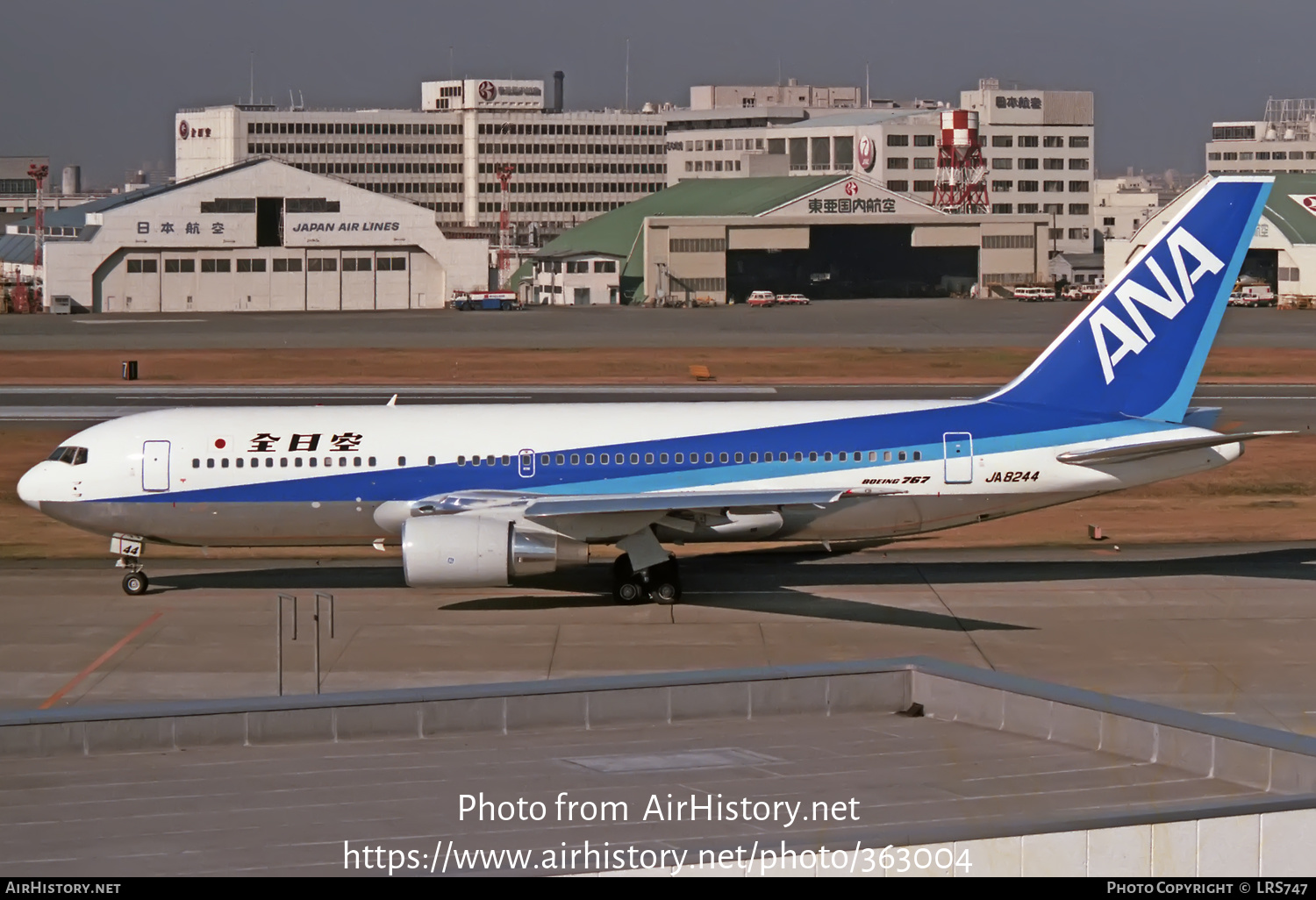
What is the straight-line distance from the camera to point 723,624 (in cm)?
3297

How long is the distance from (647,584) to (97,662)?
1136 cm

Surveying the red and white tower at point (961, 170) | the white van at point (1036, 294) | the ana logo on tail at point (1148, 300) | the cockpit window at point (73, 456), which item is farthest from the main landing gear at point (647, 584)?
the red and white tower at point (961, 170)

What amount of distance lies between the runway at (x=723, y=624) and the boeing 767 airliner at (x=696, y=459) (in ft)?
5.41

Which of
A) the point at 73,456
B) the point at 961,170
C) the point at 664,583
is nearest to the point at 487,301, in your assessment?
the point at 961,170

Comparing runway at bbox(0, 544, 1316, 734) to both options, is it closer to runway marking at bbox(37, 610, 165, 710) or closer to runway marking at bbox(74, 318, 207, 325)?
runway marking at bbox(37, 610, 165, 710)

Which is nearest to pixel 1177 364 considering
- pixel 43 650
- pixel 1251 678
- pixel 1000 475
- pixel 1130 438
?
pixel 1130 438

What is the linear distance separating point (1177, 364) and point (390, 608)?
59.8 ft

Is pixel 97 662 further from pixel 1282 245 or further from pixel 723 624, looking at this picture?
pixel 1282 245

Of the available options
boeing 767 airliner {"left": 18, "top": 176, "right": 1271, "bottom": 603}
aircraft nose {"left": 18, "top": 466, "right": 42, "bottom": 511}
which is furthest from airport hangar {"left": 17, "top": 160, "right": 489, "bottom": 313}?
boeing 767 airliner {"left": 18, "top": 176, "right": 1271, "bottom": 603}

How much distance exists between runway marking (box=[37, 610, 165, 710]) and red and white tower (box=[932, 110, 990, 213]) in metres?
171

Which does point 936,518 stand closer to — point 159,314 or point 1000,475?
point 1000,475

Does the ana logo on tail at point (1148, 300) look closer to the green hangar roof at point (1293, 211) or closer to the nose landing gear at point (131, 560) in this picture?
the nose landing gear at point (131, 560)

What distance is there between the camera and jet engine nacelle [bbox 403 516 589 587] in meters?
31.9

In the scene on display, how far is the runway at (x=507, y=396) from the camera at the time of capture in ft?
228
